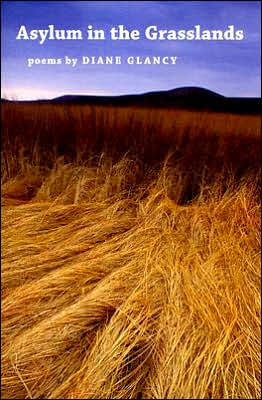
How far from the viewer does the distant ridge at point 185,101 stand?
1919 mm

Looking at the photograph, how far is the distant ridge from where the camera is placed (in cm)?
192

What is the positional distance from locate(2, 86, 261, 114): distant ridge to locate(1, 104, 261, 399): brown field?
2.0 inches

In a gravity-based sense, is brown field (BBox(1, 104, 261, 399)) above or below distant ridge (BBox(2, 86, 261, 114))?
below

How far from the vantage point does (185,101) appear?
199 centimetres

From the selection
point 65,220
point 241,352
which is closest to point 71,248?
point 65,220

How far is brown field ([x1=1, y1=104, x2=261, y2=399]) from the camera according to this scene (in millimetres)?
1591

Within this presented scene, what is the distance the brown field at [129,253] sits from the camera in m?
1.59

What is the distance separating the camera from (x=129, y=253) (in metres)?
1.82

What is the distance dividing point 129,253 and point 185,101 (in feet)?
1.92

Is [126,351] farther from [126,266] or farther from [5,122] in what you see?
[5,122]

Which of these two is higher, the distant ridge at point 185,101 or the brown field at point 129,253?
the distant ridge at point 185,101

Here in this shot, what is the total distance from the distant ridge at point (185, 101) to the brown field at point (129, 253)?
0.05m

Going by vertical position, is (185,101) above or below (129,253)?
above

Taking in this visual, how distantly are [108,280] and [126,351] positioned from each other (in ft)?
0.72
